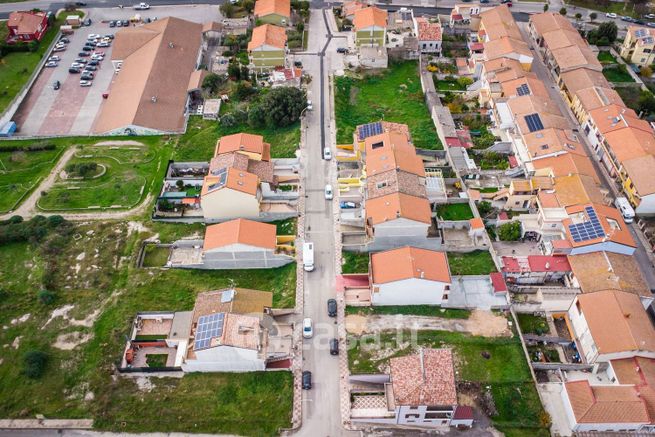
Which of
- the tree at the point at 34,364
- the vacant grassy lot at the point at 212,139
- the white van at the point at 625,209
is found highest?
the vacant grassy lot at the point at 212,139

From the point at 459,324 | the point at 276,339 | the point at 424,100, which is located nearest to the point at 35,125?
the point at 276,339

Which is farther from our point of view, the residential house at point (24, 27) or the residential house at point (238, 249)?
the residential house at point (24, 27)

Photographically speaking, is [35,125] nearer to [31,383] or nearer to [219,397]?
[31,383]

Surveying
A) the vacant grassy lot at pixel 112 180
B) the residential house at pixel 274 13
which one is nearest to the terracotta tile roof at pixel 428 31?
the residential house at pixel 274 13

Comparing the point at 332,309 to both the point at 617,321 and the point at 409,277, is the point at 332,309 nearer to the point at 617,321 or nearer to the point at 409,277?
the point at 409,277

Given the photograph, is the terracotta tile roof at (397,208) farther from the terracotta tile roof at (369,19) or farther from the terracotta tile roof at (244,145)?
the terracotta tile roof at (369,19)

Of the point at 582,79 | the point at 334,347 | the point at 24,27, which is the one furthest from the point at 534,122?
the point at 24,27

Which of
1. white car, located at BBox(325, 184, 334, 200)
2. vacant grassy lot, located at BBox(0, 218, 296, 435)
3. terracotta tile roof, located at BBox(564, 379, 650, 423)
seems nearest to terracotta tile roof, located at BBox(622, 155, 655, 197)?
terracotta tile roof, located at BBox(564, 379, 650, 423)
